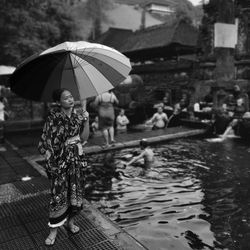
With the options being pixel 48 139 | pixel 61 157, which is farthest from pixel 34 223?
pixel 48 139

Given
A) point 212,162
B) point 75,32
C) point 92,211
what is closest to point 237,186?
point 212,162

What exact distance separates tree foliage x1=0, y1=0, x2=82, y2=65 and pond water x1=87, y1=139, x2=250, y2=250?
10090 mm

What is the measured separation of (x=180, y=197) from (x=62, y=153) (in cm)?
331

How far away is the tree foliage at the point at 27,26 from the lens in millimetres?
15648

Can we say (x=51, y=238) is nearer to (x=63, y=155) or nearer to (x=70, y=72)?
(x=63, y=155)

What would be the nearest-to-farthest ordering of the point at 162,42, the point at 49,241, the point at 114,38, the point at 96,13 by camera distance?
the point at 49,241
the point at 162,42
the point at 114,38
the point at 96,13

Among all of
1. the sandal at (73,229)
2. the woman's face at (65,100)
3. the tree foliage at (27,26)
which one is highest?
the tree foliage at (27,26)

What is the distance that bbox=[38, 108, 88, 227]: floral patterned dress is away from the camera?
381 centimetres

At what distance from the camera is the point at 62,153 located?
382 centimetres

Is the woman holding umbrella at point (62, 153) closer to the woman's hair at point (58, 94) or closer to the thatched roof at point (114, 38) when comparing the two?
the woman's hair at point (58, 94)

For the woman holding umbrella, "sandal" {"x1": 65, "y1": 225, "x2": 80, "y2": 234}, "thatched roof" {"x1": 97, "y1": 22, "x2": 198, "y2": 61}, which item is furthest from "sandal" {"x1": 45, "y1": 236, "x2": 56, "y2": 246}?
"thatched roof" {"x1": 97, "y1": 22, "x2": 198, "y2": 61}

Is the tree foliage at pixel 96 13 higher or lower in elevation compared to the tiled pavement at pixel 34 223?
higher

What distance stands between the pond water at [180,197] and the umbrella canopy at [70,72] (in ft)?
8.15

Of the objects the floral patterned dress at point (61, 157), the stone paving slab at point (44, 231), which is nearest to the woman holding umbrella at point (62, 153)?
the floral patterned dress at point (61, 157)
